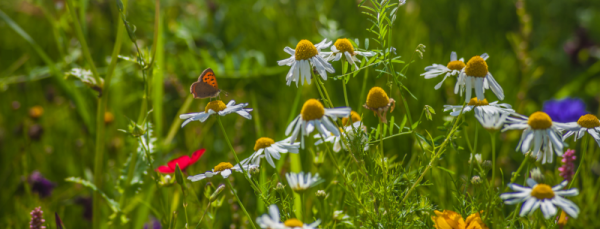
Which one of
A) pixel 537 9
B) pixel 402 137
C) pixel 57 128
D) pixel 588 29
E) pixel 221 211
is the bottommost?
pixel 221 211

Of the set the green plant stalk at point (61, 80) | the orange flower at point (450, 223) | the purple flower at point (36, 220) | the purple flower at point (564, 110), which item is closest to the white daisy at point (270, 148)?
the orange flower at point (450, 223)

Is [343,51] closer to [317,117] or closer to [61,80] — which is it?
[317,117]

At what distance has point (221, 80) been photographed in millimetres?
1539

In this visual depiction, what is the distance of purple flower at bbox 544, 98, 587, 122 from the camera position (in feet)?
3.61

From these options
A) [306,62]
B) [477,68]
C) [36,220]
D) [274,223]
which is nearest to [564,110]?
[477,68]

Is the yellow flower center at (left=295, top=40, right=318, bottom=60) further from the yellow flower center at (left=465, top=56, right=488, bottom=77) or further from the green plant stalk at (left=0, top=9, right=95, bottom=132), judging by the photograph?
the green plant stalk at (left=0, top=9, right=95, bottom=132)

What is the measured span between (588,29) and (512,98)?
2.60 ft

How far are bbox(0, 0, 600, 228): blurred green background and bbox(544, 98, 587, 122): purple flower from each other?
0.37 feet

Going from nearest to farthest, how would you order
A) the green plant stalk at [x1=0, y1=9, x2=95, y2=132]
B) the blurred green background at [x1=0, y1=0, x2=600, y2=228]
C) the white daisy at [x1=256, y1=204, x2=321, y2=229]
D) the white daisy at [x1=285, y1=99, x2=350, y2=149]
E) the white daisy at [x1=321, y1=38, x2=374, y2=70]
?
the white daisy at [x1=256, y1=204, x2=321, y2=229] < the white daisy at [x1=285, y1=99, x2=350, y2=149] < the white daisy at [x1=321, y1=38, x2=374, y2=70] < the green plant stalk at [x1=0, y1=9, x2=95, y2=132] < the blurred green background at [x1=0, y1=0, x2=600, y2=228]

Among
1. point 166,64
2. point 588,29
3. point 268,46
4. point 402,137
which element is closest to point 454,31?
point 588,29

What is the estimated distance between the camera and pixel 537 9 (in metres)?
2.26

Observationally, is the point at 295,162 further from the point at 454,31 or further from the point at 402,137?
the point at 454,31

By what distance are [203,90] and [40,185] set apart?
24.4 inches

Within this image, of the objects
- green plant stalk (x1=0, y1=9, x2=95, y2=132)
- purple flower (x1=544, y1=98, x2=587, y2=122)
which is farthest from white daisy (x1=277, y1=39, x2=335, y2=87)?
purple flower (x1=544, y1=98, x2=587, y2=122)
